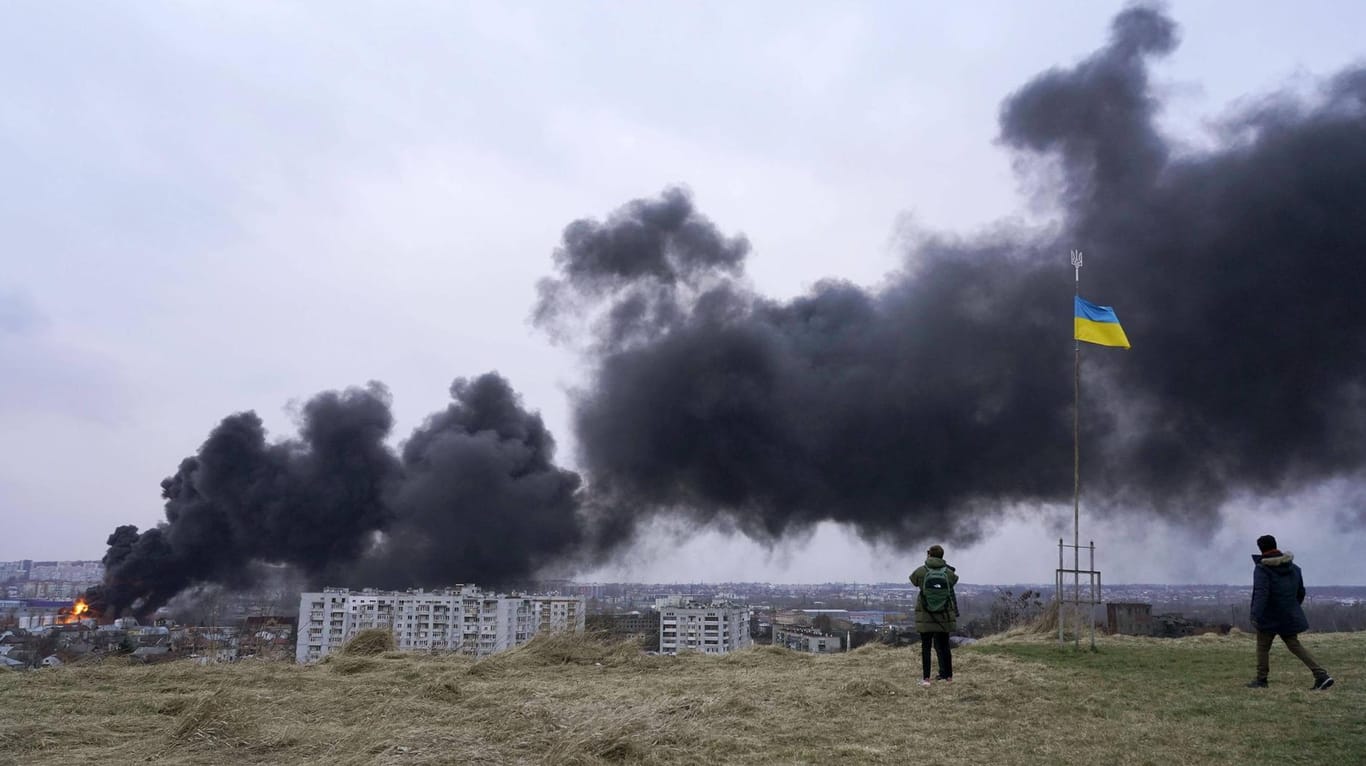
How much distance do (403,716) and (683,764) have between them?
270 centimetres

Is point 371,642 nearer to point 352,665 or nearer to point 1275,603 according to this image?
point 352,665

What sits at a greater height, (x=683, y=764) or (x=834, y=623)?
(x=683, y=764)

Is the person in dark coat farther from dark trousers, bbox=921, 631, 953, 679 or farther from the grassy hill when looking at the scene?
dark trousers, bbox=921, 631, 953, 679

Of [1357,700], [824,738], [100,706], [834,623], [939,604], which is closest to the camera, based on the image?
[824,738]

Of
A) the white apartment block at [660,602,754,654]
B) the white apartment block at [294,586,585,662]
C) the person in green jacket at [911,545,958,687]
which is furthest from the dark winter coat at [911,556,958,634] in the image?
the white apartment block at [294,586,585,662]

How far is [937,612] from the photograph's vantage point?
10.2 m

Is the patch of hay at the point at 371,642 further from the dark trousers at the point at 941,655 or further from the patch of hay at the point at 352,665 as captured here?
the dark trousers at the point at 941,655

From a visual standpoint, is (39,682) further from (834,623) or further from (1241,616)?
(1241,616)

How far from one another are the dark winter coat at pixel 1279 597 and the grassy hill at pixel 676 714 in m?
0.70

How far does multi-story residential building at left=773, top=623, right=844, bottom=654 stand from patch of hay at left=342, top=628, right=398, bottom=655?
668cm

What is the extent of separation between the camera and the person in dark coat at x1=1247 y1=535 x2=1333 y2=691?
387 inches

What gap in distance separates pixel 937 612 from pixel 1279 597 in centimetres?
396

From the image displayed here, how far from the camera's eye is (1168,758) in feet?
21.7

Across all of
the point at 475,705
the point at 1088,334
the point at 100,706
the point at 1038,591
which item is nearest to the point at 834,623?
the point at 1038,591
